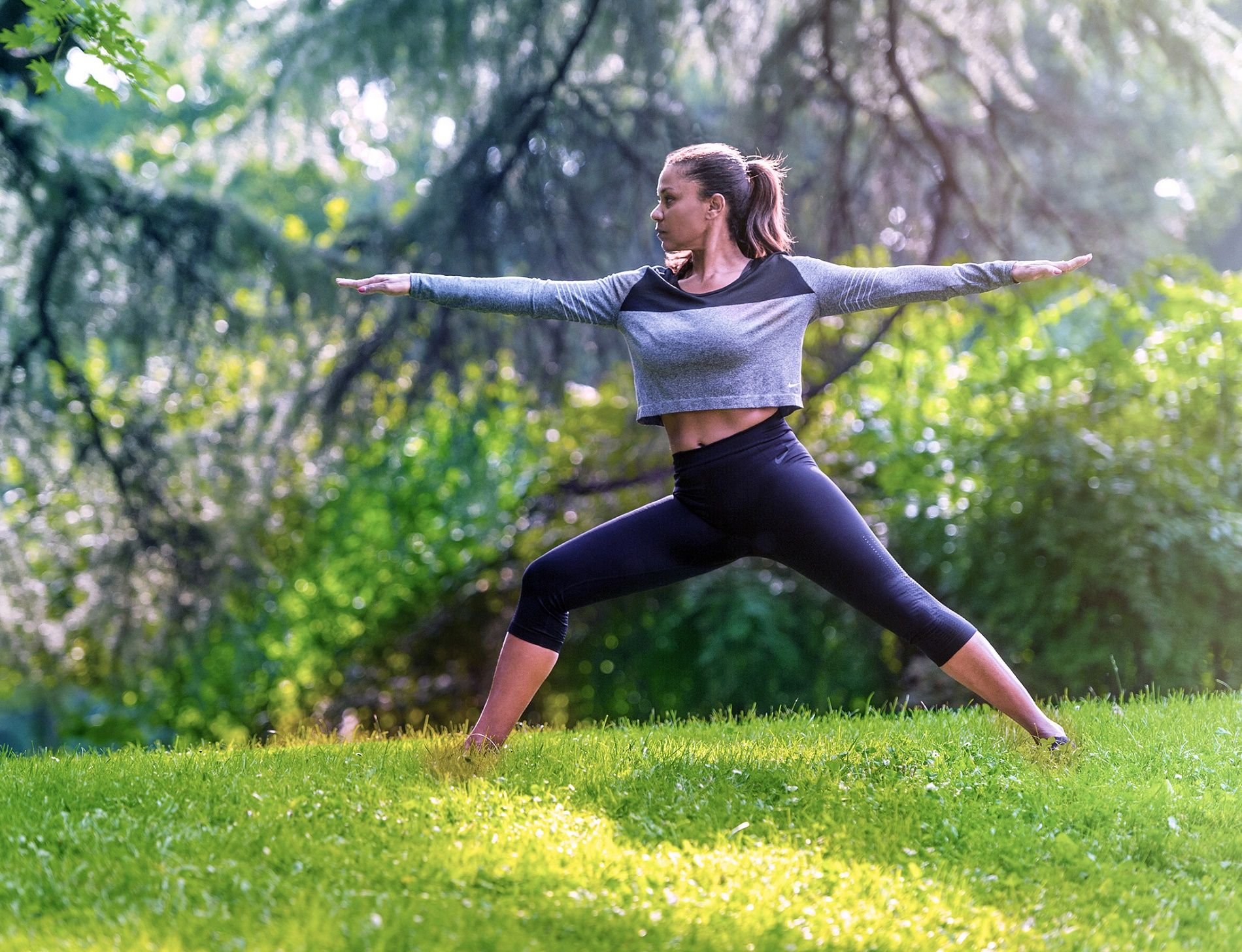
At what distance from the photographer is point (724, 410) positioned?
390 centimetres

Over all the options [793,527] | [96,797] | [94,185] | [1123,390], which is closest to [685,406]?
[793,527]

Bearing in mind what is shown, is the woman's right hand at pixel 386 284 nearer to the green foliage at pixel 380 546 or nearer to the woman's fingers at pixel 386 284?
the woman's fingers at pixel 386 284

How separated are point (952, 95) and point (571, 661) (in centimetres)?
516

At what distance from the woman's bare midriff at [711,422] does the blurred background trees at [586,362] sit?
10.1ft

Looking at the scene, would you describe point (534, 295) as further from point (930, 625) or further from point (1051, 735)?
point (1051, 735)

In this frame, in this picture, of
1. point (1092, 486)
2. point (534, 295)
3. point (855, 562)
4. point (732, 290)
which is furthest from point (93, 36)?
point (1092, 486)

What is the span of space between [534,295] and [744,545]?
3.63ft

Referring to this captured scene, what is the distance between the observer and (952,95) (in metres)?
9.09

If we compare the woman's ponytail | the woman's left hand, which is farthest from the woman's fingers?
the woman's left hand

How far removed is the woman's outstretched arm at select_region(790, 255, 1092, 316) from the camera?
12.7 ft

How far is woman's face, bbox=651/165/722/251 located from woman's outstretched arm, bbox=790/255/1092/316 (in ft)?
1.08

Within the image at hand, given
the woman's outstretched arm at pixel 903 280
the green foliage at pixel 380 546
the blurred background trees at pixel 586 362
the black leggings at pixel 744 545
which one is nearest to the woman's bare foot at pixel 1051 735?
the black leggings at pixel 744 545

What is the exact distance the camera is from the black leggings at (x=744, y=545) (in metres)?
3.81

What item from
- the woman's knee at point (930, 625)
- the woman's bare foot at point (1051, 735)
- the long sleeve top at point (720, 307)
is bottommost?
the woman's bare foot at point (1051, 735)
